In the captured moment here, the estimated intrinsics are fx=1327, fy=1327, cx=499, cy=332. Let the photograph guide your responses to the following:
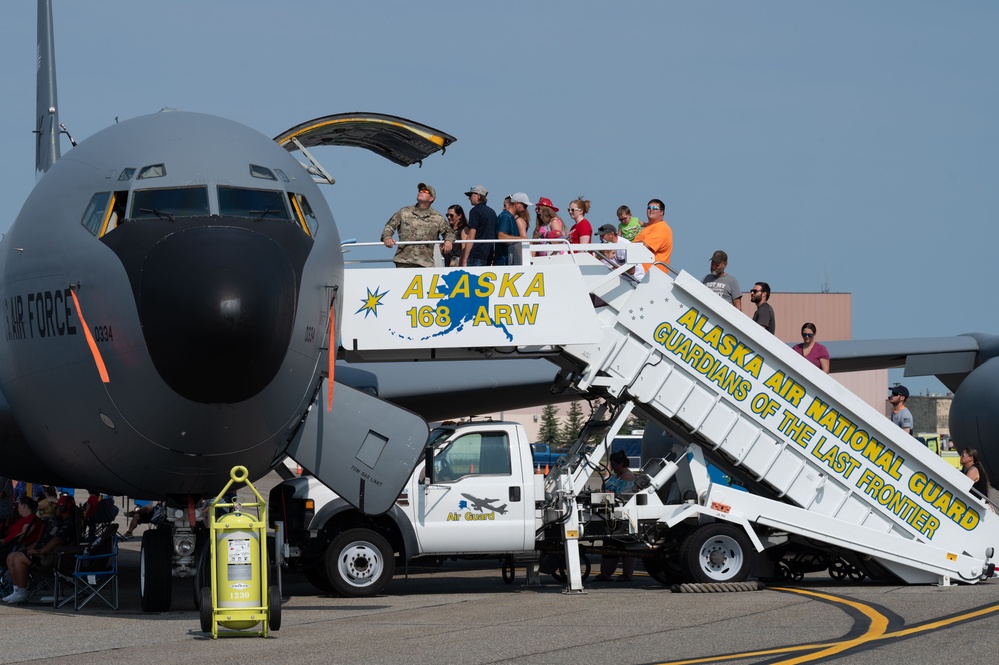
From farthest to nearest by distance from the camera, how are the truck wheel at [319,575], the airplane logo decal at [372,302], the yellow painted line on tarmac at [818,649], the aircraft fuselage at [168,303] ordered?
the truck wheel at [319,575] → the airplane logo decal at [372,302] → the aircraft fuselage at [168,303] → the yellow painted line on tarmac at [818,649]

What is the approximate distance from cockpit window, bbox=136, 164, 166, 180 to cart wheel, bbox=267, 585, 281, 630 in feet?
12.4

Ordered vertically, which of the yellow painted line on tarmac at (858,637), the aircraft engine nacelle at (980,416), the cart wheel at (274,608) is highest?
the aircraft engine nacelle at (980,416)

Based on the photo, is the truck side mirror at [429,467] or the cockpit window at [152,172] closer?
the cockpit window at [152,172]

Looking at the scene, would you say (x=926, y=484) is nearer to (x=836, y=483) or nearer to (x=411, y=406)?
(x=836, y=483)

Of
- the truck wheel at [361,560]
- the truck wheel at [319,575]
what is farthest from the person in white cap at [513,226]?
the truck wheel at [319,575]

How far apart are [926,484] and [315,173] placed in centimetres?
770

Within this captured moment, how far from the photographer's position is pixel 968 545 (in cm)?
1523

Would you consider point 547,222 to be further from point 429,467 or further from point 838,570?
point 838,570

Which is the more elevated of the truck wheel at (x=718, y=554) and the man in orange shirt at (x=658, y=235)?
the man in orange shirt at (x=658, y=235)

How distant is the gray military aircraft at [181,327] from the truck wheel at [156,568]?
0.05 feet

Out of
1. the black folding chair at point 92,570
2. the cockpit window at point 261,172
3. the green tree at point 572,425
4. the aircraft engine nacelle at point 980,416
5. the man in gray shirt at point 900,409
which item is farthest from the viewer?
the green tree at point 572,425

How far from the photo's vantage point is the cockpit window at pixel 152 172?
11.8m

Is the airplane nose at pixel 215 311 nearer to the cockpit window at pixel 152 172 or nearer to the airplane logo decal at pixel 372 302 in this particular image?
the cockpit window at pixel 152 172

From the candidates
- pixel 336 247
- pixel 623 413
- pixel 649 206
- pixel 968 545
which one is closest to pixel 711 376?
pixel 623 413
